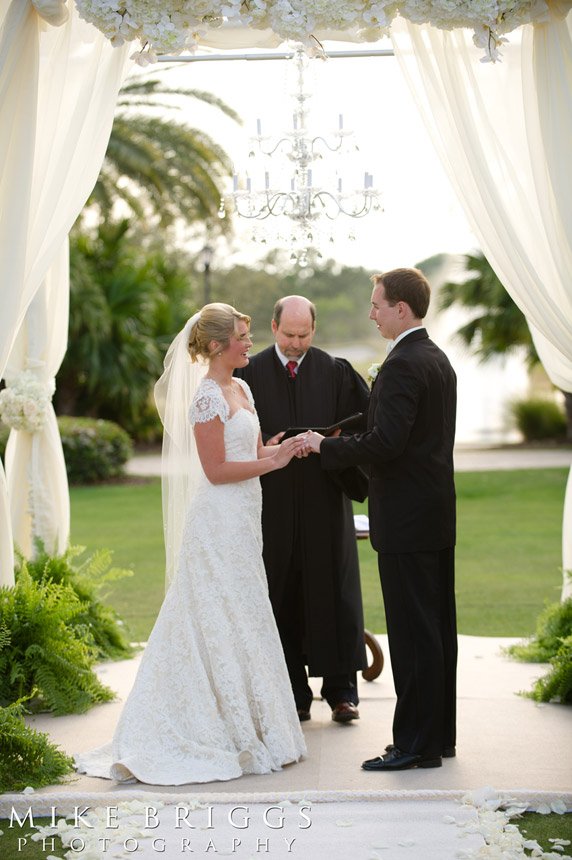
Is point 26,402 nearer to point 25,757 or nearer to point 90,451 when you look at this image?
point 25,757

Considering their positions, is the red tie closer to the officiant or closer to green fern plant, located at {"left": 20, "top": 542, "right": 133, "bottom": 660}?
the officiant

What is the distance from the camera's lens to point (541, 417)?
72.8 ft

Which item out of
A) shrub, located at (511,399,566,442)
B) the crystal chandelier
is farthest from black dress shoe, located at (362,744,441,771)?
shrub, located at (511,399,566,442)

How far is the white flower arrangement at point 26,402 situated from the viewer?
20.2 ft

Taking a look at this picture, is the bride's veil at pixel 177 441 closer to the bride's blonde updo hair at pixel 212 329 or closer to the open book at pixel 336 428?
the bride's blonde updo hair at pixel 212 329

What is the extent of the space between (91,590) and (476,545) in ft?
19.9

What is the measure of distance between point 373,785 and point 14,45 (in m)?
3.38

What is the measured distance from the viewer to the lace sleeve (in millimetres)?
4559

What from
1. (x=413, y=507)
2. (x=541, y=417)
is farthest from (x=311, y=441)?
(x=541, y=417)

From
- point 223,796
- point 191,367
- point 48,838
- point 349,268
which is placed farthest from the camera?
point 349,268

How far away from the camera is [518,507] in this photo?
1438 cm

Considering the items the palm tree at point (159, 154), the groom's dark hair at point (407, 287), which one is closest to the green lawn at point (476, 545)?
the groom's dark hair at point (407, 287)

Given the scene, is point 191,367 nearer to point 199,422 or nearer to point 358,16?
point 199,422

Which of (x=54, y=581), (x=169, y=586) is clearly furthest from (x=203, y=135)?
(x=169, y=586)
